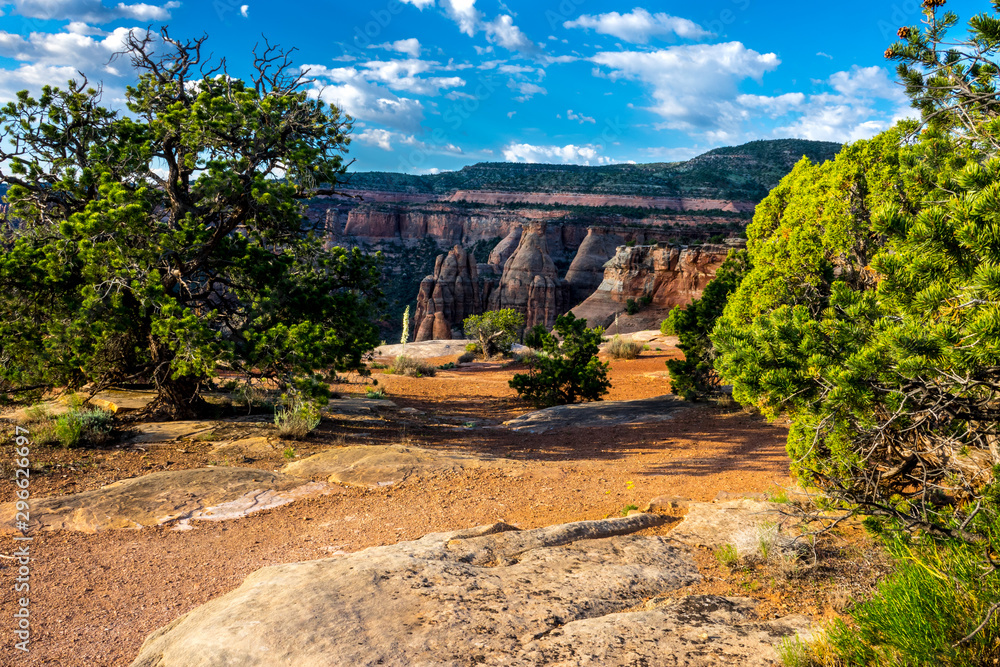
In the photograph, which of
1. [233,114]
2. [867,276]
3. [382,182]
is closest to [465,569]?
[867,276]

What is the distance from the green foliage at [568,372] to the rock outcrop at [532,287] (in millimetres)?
38451

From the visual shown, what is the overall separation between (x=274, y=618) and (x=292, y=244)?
8.90m

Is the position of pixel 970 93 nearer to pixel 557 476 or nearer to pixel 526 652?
pixel 526 652

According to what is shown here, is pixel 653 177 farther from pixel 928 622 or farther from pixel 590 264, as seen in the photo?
pixel 928 622

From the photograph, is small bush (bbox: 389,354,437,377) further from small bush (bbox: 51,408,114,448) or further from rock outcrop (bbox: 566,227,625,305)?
rock outcrop (bbox: 566,227,625,305)

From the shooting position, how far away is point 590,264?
59781mm

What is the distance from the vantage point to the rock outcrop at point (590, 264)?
5866cm

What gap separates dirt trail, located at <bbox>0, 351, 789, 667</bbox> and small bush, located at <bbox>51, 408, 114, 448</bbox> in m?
0.35

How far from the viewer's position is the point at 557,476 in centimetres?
820

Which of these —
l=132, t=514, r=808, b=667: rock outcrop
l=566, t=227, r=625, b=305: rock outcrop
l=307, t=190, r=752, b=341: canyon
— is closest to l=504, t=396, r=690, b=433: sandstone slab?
l=132, t=514, r=808, b=667: rock outcrop

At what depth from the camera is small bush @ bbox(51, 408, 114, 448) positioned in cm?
873

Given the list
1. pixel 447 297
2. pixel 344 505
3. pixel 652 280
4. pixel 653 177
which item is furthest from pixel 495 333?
pixel 653 177

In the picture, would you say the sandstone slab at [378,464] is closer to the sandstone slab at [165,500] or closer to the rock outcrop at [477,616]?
the sandstone slab at [165,500]

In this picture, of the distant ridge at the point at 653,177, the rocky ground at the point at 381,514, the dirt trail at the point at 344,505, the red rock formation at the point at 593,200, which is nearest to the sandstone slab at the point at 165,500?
the rocky ground at the point at 381,514
